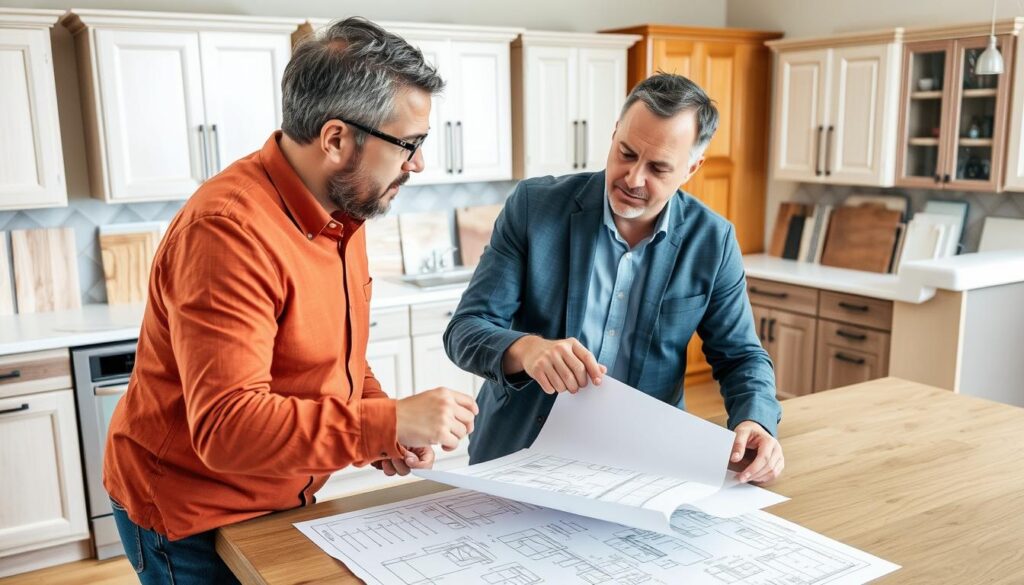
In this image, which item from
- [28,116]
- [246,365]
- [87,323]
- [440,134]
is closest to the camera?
[246,365]

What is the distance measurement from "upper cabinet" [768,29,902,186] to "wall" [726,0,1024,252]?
0.33 meters

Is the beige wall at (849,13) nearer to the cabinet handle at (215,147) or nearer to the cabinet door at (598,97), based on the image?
the cabinet door at (598,97)

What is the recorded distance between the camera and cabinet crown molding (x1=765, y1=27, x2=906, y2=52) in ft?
14.1

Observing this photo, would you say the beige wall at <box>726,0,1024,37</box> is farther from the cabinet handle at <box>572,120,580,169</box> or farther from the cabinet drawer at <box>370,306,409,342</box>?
the cabinet drawer at <box>370,306,409,342</box>

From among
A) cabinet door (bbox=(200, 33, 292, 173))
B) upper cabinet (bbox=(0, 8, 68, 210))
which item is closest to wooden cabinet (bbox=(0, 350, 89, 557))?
upper cabinet (bbox=(0, 8, 68, 210))

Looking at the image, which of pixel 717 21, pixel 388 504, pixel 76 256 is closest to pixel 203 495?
pixel 388 504

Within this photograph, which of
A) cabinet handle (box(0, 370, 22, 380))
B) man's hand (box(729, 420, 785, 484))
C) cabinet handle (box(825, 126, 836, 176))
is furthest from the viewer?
cabinet handle (box(825, 126, 836, 176))

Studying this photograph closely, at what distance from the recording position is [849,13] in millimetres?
4926

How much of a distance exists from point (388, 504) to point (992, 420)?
52.2 inches

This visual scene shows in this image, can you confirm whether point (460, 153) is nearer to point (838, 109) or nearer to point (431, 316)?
point (431, 316)

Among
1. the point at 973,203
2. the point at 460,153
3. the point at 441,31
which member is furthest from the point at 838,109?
the point at 441,31

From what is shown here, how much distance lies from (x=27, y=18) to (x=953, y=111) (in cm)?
400

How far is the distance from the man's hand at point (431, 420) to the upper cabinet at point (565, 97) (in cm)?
330

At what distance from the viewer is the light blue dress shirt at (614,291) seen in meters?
1.87
